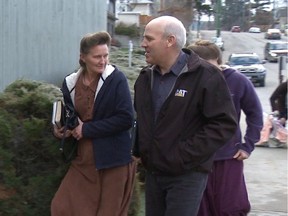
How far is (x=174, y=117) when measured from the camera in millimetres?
3270

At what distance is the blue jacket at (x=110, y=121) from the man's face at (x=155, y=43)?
0.41 metres

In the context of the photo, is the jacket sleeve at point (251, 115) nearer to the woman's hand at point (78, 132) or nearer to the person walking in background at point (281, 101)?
the woman's hand at point (78, 132)

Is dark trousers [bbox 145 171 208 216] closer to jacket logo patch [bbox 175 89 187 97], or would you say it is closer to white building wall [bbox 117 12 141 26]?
jacket logo patch [bbox 175 89 187 97]

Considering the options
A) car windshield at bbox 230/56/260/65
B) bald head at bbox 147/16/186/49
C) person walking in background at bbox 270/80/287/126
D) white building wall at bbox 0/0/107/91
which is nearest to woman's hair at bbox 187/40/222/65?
bald head at bbox 147/16/186/49

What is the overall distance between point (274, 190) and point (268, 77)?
29398 mm

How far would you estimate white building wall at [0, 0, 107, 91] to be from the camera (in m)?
9.10

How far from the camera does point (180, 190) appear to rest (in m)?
3.35

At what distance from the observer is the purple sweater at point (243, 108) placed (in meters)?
4.22

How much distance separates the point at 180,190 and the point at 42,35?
8.05 metres

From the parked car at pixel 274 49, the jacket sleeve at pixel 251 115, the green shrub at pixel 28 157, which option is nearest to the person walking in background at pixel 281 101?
the jacket sleeve at pixel 251 115

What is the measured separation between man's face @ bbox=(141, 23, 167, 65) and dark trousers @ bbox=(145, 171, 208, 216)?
0.68m

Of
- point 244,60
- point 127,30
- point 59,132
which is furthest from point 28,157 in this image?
point 127,30

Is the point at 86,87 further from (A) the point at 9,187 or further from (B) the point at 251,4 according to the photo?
(B) the point at 251,4

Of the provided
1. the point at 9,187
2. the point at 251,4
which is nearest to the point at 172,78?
the point at 9,187
